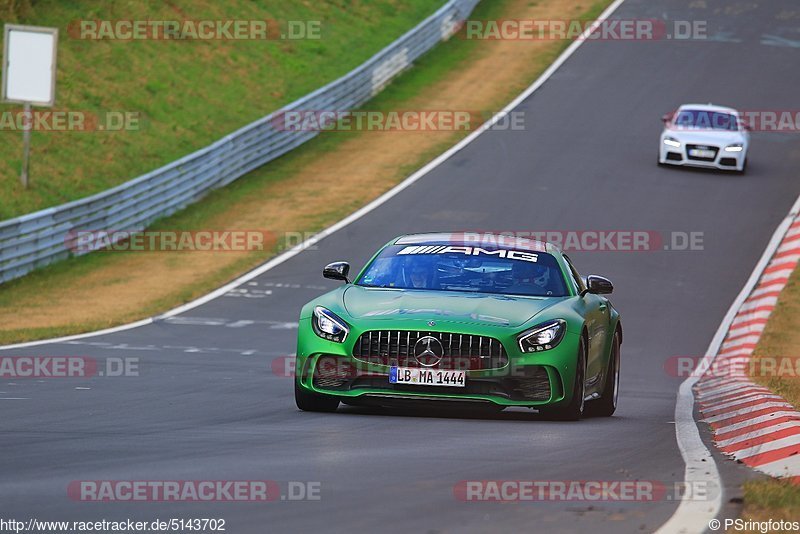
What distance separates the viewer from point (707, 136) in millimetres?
33281

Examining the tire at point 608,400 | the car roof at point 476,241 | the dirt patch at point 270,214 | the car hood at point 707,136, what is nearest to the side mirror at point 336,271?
the car roof at point 476,241

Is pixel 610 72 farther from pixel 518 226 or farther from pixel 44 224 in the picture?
pixel 44 224

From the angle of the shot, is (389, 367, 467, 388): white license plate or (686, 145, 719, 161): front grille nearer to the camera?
(389, 367, 467, 388): white license plate

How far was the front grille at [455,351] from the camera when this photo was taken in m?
10.1

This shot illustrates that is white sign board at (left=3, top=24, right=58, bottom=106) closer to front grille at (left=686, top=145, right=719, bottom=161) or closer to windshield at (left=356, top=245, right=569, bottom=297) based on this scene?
front grille at (left=686, top=145, right=719, bottom=161)

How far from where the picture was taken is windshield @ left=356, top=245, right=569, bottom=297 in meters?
11.3

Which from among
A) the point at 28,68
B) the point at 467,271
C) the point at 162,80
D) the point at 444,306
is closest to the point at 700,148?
the point at 162,80

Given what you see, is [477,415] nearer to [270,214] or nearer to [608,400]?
[608,400]

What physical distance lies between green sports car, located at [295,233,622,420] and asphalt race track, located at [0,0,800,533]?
0.23 meters

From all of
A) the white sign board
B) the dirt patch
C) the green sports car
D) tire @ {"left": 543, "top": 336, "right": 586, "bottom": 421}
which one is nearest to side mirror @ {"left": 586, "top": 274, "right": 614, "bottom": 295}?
the green sports car

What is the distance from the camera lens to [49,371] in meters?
13.7

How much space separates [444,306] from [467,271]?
1.01 m

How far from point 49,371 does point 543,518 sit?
8313 millimetres

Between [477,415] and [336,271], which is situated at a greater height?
[336,271]
